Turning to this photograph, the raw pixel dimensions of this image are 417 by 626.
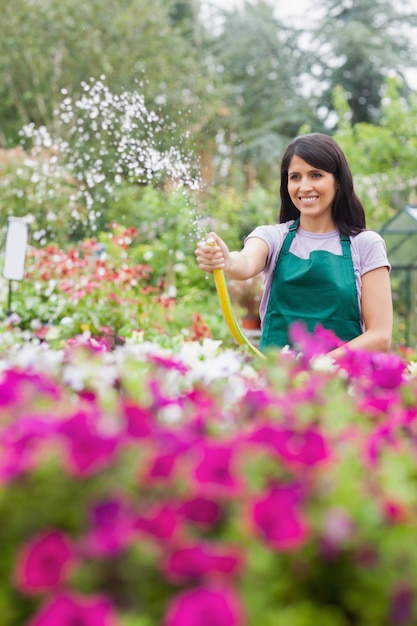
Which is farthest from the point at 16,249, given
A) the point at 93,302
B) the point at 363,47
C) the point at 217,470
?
the point at 363,47

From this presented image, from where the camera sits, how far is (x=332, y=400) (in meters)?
1.24

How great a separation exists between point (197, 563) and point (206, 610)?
6 cm

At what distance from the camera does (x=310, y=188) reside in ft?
7.93

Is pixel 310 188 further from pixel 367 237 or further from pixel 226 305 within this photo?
pixel 226 305

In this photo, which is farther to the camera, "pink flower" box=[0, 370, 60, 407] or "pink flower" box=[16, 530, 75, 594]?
"pink flower" box=[0, 370, 60, 407]

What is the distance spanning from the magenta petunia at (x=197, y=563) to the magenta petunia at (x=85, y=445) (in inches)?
5.2

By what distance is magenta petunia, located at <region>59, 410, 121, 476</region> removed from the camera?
84 centimetres

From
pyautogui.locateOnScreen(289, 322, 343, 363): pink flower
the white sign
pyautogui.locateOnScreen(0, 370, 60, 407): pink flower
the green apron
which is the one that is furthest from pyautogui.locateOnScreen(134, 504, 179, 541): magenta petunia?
the white sign

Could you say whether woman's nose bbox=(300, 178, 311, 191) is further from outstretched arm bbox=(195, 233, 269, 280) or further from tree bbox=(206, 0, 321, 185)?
tree bbox=(206, 0, 321, 185)

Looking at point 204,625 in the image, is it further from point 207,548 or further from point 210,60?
point 210,60

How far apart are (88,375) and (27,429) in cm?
40

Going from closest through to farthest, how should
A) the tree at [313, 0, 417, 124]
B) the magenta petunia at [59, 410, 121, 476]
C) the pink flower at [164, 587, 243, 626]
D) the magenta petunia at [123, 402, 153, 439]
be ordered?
the pink flower at [164, 587, 243, 626] < the magenta petunia at [59, 410, 121, 476] < the magenta petunia at [123, 402, 153, 439] < the tree at [313, 0, 417, 124]

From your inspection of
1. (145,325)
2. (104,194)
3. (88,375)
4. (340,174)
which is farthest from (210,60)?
(88,375)

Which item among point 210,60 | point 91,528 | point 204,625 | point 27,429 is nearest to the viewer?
point 204,625
